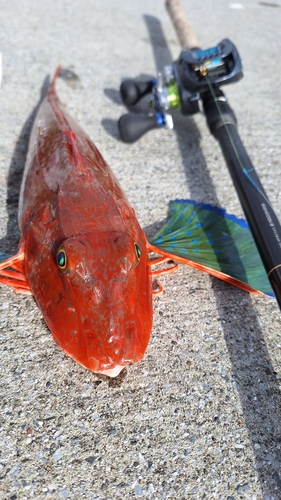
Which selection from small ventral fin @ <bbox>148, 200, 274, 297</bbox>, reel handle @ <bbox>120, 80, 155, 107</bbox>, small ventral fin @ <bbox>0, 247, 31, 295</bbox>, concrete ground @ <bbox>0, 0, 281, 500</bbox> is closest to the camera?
concrete ground @ <bbox>0, 0, 281, 500</bbox>

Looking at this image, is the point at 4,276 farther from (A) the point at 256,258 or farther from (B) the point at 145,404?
(A) the point at 256,258

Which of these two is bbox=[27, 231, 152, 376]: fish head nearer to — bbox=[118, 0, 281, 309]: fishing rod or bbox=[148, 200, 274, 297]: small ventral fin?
bbox=[148, 200, 274, 297]: small ventral fin

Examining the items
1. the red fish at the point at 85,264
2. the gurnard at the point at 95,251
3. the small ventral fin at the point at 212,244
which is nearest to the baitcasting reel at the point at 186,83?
the gurnard at the point at 95,251

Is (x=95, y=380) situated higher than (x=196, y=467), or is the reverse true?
(x=95, y=380)

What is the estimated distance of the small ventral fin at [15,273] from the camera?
2686mm

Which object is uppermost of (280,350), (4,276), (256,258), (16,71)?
(16,71)

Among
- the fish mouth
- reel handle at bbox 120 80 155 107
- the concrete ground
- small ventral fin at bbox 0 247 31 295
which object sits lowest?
the concrete ground

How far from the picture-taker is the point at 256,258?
3105mm

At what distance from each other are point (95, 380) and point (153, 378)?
0.33m

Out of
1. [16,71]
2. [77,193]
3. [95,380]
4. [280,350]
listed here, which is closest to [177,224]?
[77,193]

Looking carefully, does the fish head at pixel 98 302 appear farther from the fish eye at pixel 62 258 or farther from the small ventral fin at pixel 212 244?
the small ventral fin at pixel 212 244

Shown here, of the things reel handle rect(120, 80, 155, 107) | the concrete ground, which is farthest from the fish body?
reel handle rect(120, 80, 155, 107)

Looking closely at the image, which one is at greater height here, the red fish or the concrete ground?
the red fish

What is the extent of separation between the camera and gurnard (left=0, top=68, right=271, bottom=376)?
86.7 inches
